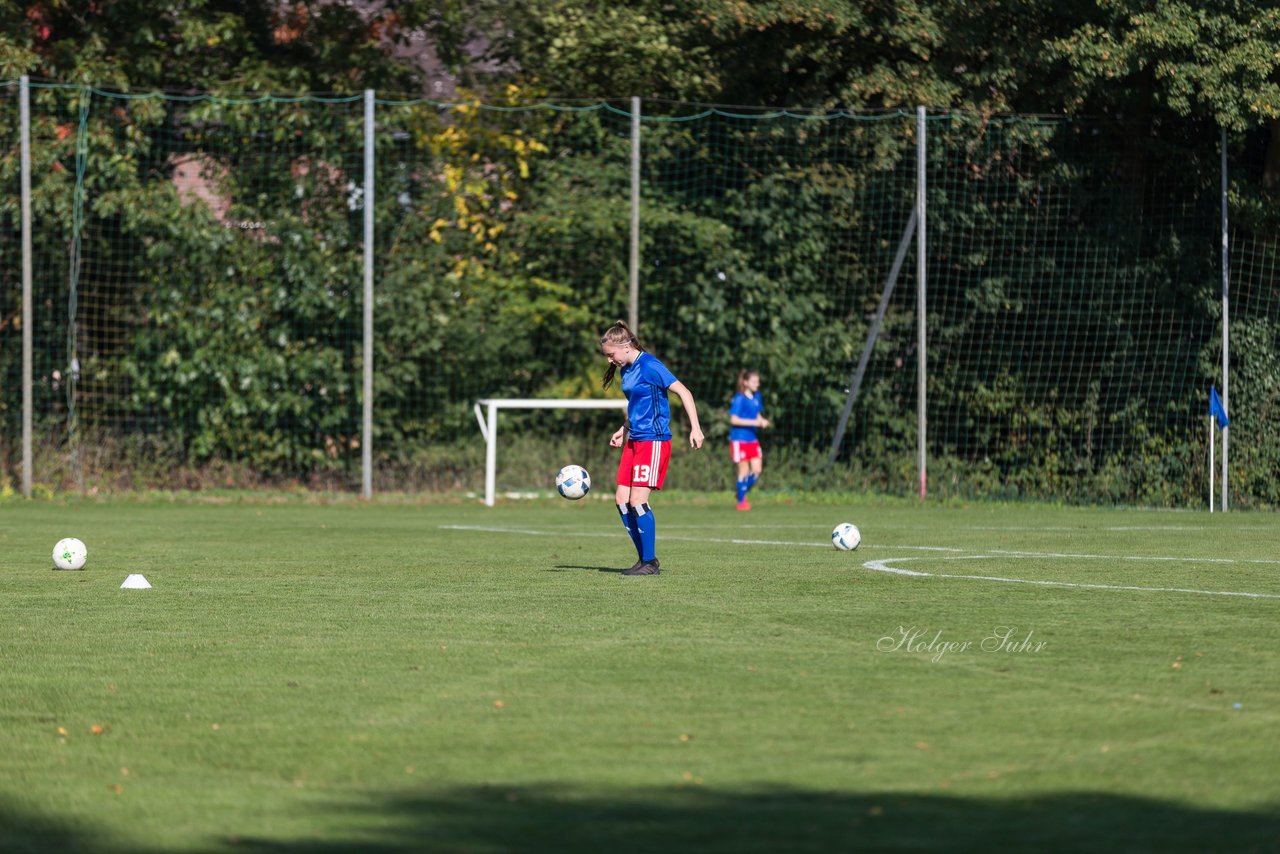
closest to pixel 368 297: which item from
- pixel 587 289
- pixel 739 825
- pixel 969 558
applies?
pixel 587 289

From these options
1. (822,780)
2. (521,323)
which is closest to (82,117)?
(521,323)

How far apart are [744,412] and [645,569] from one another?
9.75 meters

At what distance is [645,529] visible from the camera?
1184cm

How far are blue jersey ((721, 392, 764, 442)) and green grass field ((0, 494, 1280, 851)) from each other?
325 inches

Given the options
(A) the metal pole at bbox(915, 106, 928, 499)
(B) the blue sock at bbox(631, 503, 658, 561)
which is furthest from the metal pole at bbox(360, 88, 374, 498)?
(B) the blue sock at bbox(631, 503, 658, 561)

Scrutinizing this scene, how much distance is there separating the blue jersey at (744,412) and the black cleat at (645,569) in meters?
9.49

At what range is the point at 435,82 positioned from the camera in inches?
993

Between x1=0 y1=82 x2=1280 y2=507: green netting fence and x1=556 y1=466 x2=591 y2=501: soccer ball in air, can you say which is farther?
Answer: x1=0 y1=82 x2=1280 y2=507: green netting fence

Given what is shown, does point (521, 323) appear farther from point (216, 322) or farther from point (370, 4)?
point (370, 4)

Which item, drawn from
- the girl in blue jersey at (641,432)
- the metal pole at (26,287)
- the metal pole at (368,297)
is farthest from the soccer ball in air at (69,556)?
the metal pole at (26,287)

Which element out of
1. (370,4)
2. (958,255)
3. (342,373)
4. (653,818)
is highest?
(370,4)

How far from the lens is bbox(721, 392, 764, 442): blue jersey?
21.4 meters

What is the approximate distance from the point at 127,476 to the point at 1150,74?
13.9 m

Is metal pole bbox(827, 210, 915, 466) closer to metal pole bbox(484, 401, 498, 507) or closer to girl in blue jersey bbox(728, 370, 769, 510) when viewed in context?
girl in blue jersey bbox(728, 370, 769, 510)
